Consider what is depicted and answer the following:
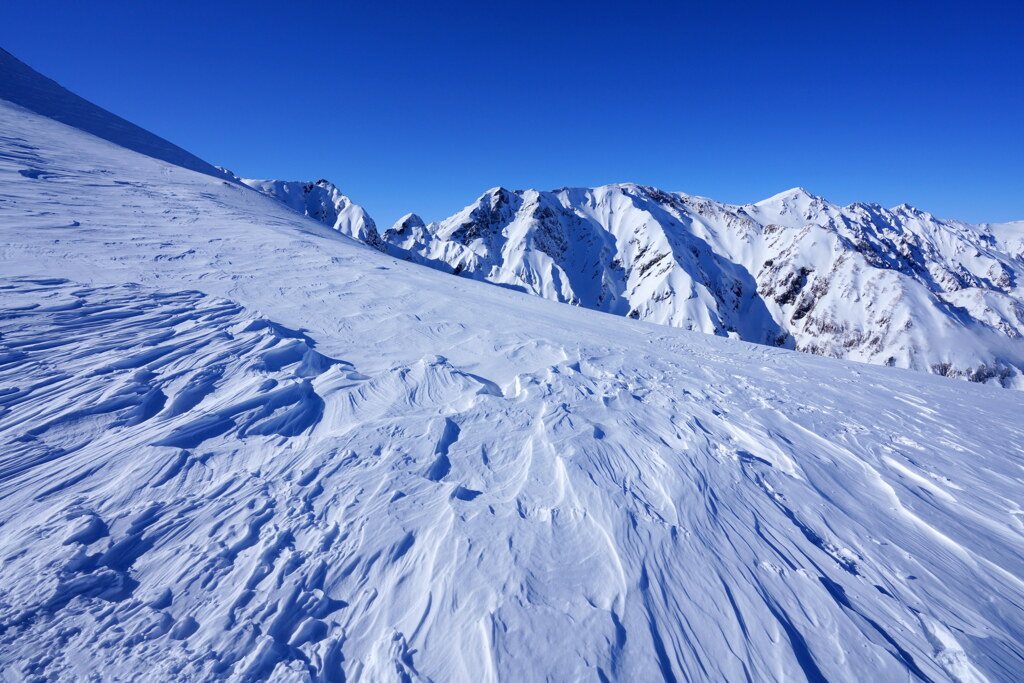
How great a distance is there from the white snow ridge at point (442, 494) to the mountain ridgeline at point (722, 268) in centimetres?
6104

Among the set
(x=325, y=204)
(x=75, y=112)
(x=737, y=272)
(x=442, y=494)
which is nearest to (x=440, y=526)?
(x=442, y=494)

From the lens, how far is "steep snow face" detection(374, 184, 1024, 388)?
79375mm

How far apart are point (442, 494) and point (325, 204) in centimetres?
12908

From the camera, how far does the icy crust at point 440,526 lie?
2.28 metres

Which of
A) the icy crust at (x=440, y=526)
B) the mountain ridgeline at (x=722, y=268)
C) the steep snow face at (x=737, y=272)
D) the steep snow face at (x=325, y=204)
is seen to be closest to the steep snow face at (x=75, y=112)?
the icy crust at (x=440, y=526)

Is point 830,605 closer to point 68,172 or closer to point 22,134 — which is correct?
A: point 68,172

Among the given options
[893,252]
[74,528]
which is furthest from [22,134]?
[893,252]

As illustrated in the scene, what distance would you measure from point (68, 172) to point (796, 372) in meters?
19.8

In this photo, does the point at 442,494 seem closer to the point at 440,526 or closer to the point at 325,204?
the point at 440,526

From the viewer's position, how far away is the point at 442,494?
3.31 m

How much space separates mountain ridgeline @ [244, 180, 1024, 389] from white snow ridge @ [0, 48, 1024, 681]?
200 feet

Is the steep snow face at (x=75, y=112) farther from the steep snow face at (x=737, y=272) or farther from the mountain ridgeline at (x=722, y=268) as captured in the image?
the steep snow face at (x=737, y=272)

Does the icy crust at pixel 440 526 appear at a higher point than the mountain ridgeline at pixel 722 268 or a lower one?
lower

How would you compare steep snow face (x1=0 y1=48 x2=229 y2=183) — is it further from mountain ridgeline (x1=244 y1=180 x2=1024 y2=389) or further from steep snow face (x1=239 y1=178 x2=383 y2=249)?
steep snow face (x1=239 y1=178 x2=383 y2=249)
